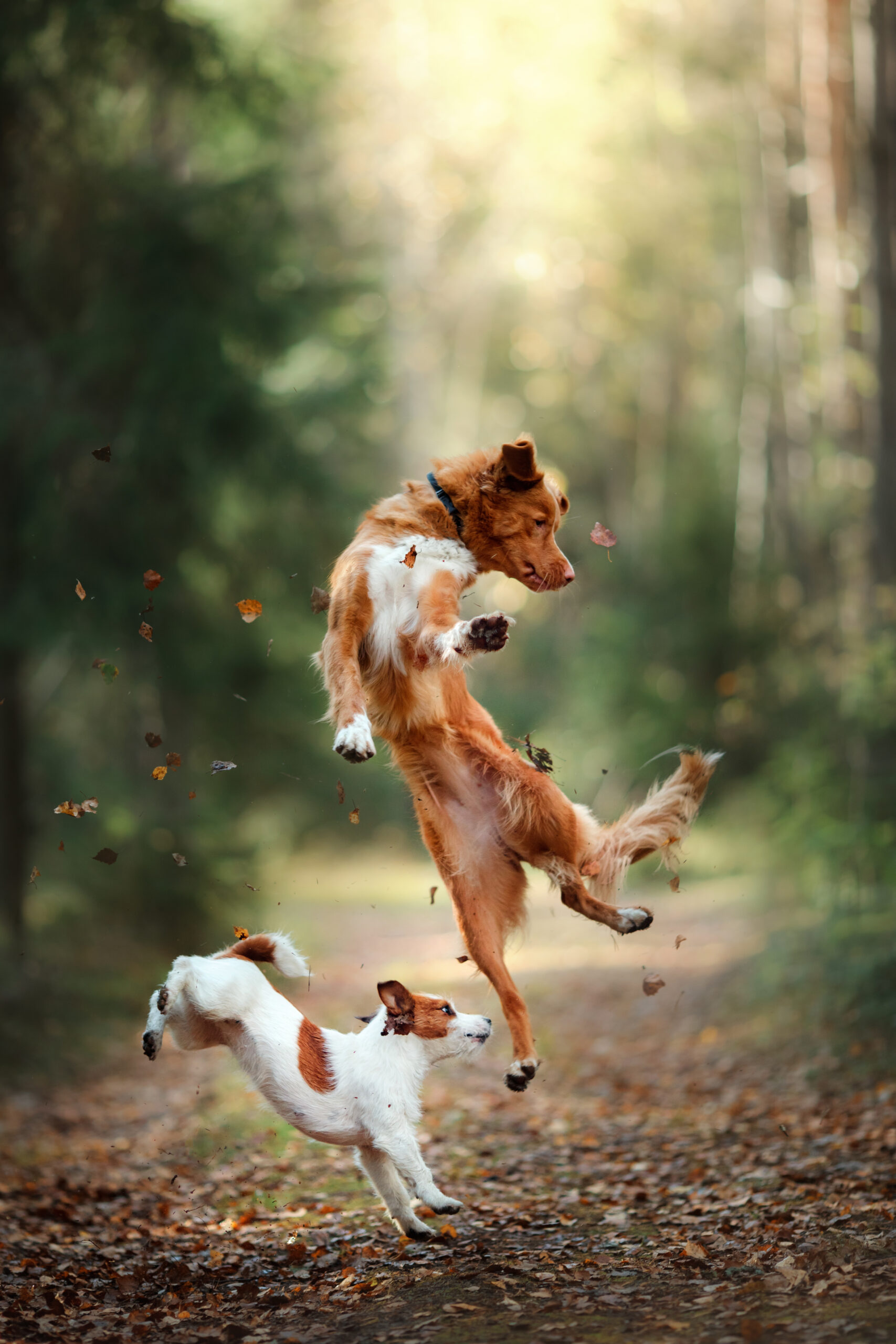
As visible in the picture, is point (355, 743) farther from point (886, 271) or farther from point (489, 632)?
point (886, 271)

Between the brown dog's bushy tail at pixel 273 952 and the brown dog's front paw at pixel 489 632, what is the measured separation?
4.86 ft

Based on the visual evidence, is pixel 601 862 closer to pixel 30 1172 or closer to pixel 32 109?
pixel 30 1172

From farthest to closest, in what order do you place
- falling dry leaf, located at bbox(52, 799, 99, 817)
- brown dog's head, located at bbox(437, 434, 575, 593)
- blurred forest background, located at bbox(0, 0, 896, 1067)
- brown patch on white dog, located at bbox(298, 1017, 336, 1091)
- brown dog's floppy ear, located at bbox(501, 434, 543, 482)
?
blurred forest background, located at bbox(0, 0, 896, 1067), falling dry leaf, located at bbox(52, 799, 99, 817), brown dog's head, located at bbox(437, 434, 575, 593), brown dog's floppy ear, located at bbox(501, 434, 543, 482), brown patch on white dog, located at bbox(298, 1017, 336, 1091)

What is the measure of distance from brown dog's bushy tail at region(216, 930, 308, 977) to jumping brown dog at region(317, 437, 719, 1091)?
68 centimetres

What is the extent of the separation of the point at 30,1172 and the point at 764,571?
1480 cm

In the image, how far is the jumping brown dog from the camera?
4531 millimetres

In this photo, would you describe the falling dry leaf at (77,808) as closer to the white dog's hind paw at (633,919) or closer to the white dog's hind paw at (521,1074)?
the white dog's hind paw at (521,1074)

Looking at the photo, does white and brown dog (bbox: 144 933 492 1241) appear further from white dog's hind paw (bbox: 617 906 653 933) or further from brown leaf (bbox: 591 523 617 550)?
brown leaf (bbox: 591 523 617 550)

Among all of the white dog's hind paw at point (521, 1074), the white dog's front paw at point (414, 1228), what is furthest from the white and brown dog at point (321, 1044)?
the white dog's hind paw at point (521, 1074)

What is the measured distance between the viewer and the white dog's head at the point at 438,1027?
4.73 meters

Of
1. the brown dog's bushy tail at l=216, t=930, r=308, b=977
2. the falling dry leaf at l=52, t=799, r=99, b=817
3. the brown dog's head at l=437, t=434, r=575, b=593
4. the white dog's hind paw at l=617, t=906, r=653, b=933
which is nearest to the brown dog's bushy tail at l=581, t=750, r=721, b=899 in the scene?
the white dog's hind paw at l=617, t=906, r=653, b=933

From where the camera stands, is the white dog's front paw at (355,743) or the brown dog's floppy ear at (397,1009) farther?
the brown dog's floppy ear at (397,1009)

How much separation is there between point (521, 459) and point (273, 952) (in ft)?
7.10

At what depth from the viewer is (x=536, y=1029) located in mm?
12344
